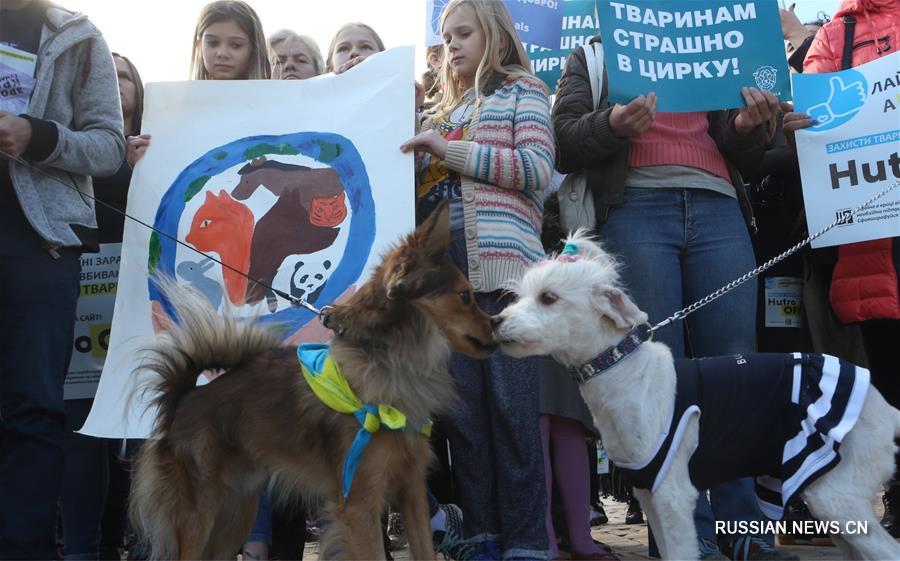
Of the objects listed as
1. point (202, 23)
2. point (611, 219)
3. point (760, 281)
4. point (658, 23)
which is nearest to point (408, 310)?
point (611, 219)

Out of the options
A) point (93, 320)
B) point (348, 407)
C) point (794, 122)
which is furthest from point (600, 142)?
point (93, 320)

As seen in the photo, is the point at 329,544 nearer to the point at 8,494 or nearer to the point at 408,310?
the point at 408,310

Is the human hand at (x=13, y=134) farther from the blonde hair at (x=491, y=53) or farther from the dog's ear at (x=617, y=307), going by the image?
the dog's ear at (x=617, y=307)

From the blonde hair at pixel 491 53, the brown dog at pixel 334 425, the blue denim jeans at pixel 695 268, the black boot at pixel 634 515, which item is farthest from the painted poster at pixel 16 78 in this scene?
the black boot at pixel 634 515

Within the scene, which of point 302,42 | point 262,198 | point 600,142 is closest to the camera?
point 600,142

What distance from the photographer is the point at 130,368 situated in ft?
16.7

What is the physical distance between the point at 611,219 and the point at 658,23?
1.26 metres

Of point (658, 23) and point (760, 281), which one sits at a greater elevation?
point (658, 23)

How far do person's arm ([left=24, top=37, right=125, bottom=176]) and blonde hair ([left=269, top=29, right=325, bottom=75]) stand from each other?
1893 millimetres

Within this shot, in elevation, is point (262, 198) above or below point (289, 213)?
above

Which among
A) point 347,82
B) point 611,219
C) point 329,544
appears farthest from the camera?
point 347,82

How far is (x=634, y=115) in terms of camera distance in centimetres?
494

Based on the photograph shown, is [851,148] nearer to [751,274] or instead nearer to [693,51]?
[693,51]

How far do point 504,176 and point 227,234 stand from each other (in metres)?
1.78
